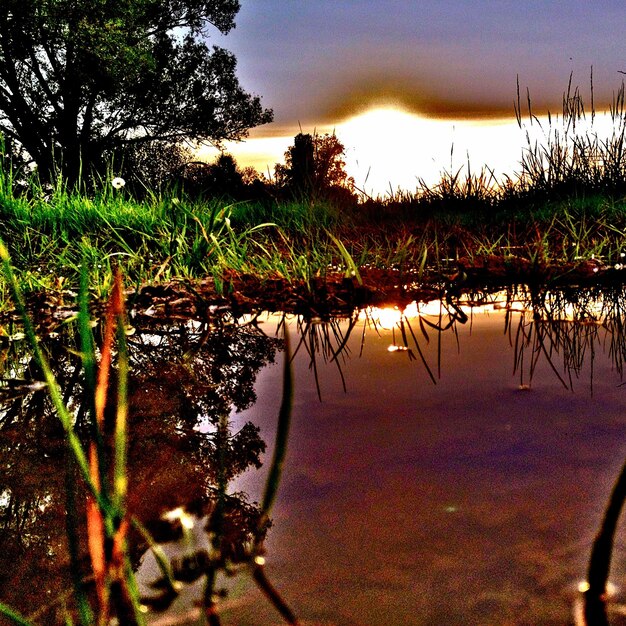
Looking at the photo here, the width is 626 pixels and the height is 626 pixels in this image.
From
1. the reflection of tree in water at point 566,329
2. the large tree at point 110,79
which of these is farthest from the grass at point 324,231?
the large tree at point 110,79

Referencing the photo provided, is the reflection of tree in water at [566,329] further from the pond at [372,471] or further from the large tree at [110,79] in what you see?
the large tree at [110,79]

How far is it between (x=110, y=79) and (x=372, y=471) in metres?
12.0

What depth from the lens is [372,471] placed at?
1068 mm

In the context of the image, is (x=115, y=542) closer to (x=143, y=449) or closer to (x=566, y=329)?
(x=143, y=449)

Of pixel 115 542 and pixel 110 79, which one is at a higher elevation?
pixel 110 79


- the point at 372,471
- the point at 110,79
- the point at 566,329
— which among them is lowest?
the point at 372,471

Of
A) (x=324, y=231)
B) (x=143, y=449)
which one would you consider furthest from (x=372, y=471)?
(x=324, y=231)

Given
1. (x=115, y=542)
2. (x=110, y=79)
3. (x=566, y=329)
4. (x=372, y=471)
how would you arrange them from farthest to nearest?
(x=110, y=79) → (x=566, y=329) → (x=372, y=471) → (x=115, y=542)

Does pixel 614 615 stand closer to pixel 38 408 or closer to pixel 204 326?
pixel 38 408

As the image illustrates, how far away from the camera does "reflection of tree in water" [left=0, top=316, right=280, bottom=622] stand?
0.90 metres

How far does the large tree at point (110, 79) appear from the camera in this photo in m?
10.7

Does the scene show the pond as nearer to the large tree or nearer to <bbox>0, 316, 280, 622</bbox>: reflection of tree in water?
<bbox>0, 316, 280, 622</bbox>: reflection of tree in water

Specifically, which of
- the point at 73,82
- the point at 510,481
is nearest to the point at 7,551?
the point at 510,481

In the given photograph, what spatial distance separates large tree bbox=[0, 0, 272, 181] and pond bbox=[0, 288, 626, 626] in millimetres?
8713
